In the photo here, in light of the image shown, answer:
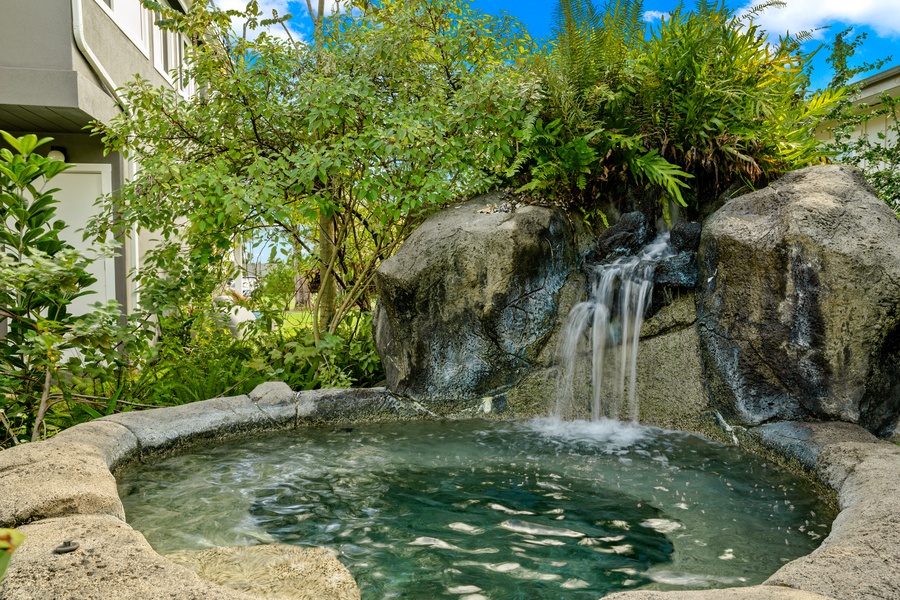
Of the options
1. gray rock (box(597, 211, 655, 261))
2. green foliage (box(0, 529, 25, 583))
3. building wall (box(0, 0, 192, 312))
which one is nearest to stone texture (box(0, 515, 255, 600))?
green foliage (box(0, 529, 25, 583))

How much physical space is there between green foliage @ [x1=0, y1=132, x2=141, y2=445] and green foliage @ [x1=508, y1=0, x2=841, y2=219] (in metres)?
3.70

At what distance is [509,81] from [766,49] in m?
2.34

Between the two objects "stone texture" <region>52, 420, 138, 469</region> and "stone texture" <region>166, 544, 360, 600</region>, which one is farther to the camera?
"stone texture" <region>52, 420, 138, 469</region>

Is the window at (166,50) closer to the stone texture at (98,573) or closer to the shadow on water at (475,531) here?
the shadow on water at (475,531)

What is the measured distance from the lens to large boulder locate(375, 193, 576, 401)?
562 cm

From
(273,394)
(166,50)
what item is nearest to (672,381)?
(273,394)

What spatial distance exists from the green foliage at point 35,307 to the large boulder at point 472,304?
2.33 m

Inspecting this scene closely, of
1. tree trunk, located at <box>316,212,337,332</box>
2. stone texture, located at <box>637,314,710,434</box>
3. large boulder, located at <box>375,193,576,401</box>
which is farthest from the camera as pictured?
Answer: tree trunk, located at <box>316,212,337,332</box>

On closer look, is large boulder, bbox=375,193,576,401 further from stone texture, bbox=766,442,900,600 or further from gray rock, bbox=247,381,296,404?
stone texture, bbox=766,442,900,600

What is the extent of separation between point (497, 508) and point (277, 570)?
123 cm

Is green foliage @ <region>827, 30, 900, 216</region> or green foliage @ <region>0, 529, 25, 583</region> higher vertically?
green foliage @ <region>827, 30, 900, 216</region>

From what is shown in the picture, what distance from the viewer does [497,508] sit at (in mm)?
3406

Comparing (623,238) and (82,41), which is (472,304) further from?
(82,41)

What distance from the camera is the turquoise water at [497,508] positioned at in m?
2.71
